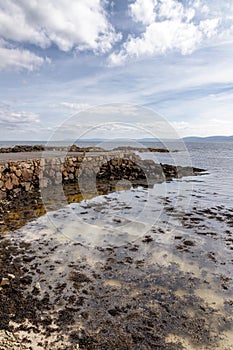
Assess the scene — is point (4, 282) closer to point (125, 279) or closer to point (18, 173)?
point (125, 279)

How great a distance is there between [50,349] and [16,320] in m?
0.78

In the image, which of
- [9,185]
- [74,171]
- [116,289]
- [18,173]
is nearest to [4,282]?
[116,289]

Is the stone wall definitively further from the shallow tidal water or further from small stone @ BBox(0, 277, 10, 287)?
small stone @ BBox(0, 277, 10, 287)

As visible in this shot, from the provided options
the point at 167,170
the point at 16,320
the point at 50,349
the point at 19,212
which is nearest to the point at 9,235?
the point at 19,212

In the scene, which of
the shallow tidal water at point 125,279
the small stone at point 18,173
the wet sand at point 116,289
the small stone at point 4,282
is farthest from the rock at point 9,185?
the small stone at point 4,282

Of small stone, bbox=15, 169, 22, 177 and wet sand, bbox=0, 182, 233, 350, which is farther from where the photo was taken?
small stone, bbox=15, 169, 22, 177

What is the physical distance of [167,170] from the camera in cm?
2188

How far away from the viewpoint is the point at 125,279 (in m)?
4.95

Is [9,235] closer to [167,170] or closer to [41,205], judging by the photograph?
[41,205]

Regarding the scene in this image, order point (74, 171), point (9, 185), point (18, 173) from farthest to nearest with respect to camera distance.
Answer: point (74, 171), point (18, 173), point (9, 185)

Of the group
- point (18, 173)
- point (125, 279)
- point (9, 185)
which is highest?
point (18, 173)

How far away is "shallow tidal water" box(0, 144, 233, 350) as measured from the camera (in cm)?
354

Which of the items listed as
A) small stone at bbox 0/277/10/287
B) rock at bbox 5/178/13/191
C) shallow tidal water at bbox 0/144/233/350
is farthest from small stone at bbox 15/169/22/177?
small stone at bbox 0/277/10/287

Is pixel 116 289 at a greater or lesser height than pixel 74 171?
lesser
